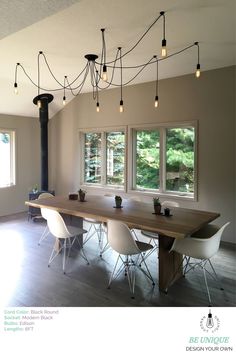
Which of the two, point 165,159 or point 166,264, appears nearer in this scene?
point 166,264

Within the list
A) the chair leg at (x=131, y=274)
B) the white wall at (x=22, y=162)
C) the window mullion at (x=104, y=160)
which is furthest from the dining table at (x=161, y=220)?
the white wall at (x=22, y=162)

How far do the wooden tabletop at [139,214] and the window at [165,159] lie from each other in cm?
151

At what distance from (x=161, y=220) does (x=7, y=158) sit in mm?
4796

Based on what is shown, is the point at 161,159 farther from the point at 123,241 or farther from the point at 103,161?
the point at 123,241

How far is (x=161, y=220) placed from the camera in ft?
9.71

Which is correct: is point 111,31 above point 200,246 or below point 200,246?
above

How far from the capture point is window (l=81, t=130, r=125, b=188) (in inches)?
240

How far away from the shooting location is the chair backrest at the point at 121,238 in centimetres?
280

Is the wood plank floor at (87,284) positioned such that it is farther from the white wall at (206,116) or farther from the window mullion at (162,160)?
the window mullion at (162,160)

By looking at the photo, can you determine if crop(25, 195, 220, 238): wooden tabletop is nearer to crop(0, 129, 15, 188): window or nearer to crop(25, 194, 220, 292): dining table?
crop(25, 194, 220, 292): dining table

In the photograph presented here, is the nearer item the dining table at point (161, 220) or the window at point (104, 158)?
the dining table at point (161, 220)

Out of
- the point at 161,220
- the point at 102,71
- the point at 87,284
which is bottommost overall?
the point at 87,284

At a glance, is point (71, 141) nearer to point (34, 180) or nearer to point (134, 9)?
point (34, 180)
